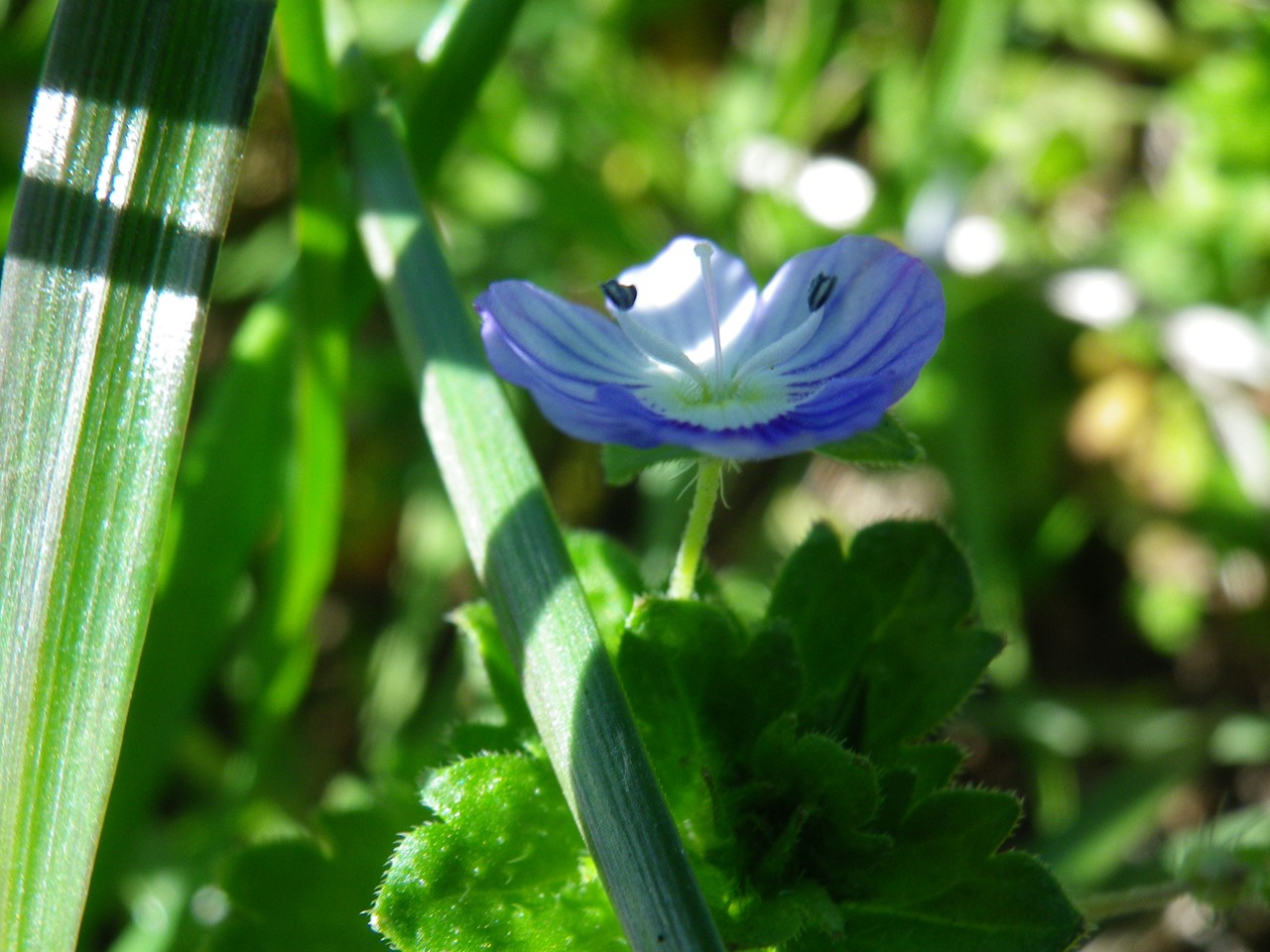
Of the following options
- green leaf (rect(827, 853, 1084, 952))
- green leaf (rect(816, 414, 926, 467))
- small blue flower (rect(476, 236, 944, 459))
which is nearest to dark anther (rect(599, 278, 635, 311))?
small blue flower (rect(476, 236, 944, 459))

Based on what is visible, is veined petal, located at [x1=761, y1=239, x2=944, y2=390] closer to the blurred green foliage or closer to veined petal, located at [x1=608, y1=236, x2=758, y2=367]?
veined petal, located at [x1=608, y1=236, x2=758, y2=367]

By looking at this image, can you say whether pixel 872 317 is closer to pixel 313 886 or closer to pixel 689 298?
pixel 689 298

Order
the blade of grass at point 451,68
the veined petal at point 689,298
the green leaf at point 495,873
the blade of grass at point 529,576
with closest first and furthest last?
the blade of grass at point 529,576 → the green leaf at point 495,873 → the veined petal at point 689,298 → the blade of grass at point 451,68

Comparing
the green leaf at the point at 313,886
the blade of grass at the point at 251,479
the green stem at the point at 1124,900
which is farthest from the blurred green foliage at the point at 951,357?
the green stem at the point at 1124,900

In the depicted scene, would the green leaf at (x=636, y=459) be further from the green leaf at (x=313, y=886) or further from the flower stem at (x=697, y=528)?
the green leaf at (x=313, y=886)

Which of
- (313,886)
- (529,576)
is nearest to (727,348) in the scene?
(529,576)

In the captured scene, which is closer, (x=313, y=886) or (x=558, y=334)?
(x=558, y=334)
